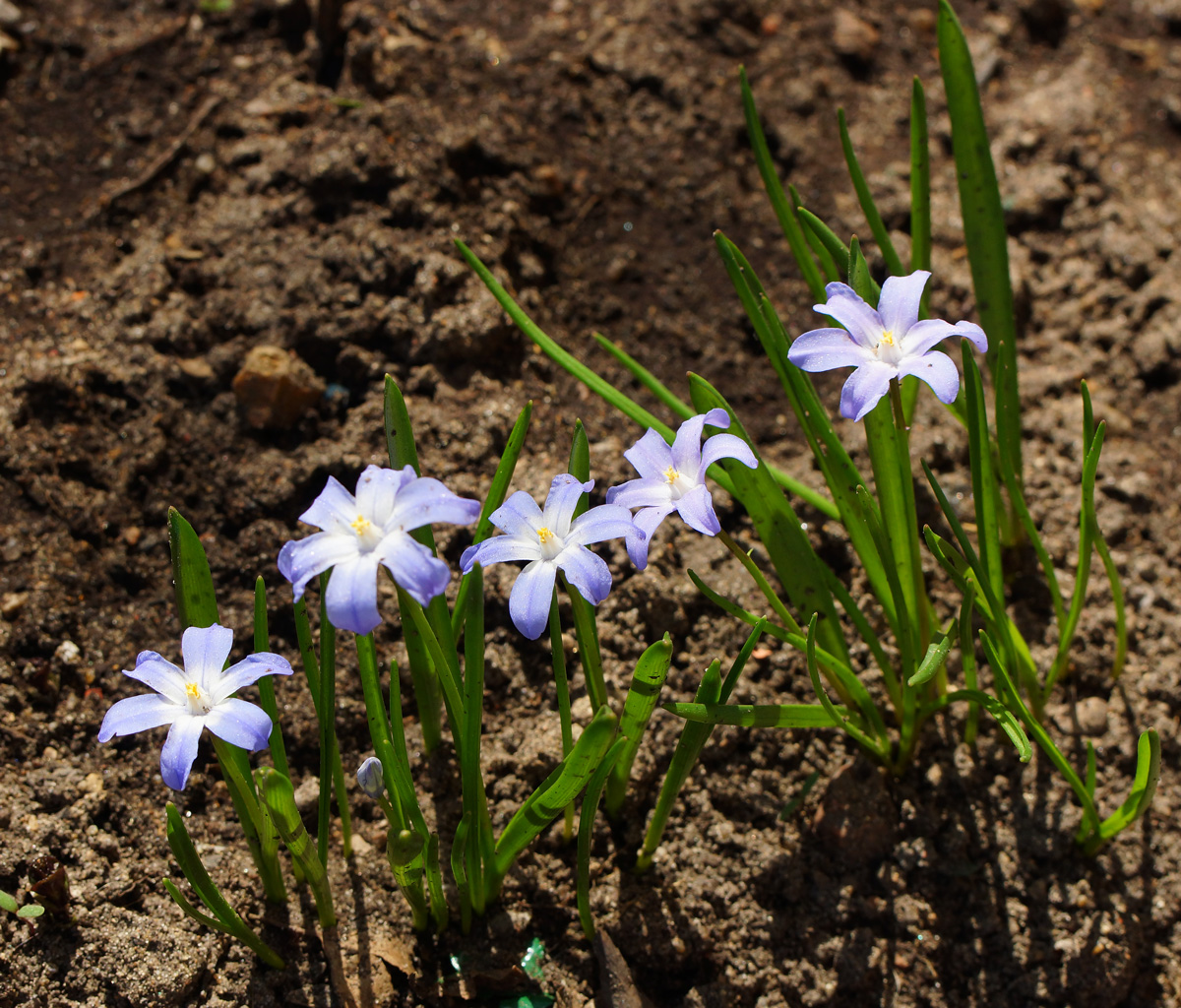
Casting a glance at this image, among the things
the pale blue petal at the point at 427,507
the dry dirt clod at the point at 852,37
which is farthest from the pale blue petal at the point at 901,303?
the dry dirt clod at the point at 852,37

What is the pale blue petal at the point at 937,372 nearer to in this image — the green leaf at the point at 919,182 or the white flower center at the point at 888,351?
the white flower center at the point at 888,351

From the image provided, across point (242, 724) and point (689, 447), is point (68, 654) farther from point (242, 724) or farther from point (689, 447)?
point (689, 447)

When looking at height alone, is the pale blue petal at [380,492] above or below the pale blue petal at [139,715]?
above

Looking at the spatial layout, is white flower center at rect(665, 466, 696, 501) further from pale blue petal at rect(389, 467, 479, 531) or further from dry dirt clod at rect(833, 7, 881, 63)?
dry dirt clod at rect(833, 7, 881, 63)

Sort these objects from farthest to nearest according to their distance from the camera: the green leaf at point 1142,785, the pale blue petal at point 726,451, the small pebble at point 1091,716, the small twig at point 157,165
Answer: the small twig at point 157,165
the small pebble at point 1091,716
the green leaf at point 1142,785
the pale blue petal at point 726,451

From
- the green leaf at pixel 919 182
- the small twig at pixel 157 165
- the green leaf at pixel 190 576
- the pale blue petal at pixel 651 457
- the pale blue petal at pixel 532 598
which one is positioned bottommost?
the pale blue petal at pixel 532 598

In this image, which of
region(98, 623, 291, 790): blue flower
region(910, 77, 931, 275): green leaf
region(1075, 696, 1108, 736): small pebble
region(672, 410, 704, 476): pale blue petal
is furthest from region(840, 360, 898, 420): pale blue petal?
region(1075, 696, 1108, 736): small pebble

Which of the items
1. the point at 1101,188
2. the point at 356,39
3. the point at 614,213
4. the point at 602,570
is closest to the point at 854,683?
the point at 602,570
